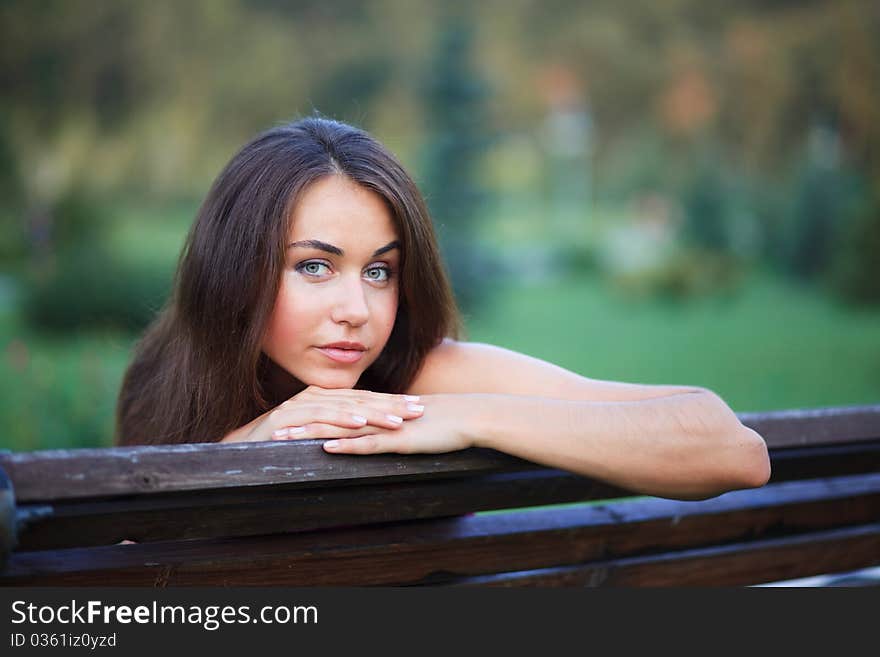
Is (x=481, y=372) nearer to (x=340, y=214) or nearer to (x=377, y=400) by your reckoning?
(x=340, y=214)

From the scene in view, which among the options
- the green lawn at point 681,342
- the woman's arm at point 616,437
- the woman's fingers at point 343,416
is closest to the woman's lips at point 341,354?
the woman's fingers at point 343,416

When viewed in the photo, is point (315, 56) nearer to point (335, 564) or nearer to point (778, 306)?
point (778, 306)

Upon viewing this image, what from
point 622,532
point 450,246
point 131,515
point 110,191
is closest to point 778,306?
point 450,246

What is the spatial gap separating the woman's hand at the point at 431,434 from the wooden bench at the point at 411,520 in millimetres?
22

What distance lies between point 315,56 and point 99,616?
12945 millimetres

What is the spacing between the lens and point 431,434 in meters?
1.72

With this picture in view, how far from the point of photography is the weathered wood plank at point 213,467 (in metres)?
1.33

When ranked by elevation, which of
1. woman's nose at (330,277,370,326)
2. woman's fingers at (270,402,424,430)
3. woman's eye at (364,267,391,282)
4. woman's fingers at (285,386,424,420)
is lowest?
woman's fingers at (270,402,424,430)

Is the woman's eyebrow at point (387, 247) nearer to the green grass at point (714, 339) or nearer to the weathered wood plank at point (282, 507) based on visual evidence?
the weathered wood plank at point (282, 507)

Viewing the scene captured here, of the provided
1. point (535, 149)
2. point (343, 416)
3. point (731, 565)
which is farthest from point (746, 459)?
point (535, 149)

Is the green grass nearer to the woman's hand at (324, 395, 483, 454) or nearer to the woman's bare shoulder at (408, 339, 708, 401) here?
the woman's bare shoulder at (408, 339, 708, 401)

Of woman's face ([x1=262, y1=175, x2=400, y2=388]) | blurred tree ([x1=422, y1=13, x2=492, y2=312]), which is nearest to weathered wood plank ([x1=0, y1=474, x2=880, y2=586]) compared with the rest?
woman's face ([x1=262, y1=175, x2=400, y2=388])

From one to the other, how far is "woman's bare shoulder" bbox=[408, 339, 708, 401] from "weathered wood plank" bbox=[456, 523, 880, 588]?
0.42 metres

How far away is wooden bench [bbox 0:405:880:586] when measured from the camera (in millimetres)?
1438
